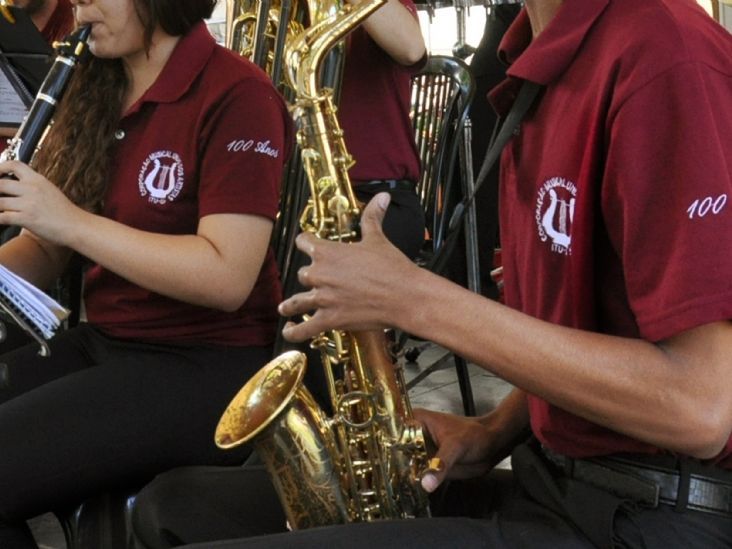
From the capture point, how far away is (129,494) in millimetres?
1463

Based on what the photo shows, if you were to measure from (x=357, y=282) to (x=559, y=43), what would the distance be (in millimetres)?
300

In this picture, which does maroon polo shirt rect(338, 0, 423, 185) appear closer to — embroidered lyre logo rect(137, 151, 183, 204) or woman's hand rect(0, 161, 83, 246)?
embroidered lyre logo rect(137, 151, 183, 204)

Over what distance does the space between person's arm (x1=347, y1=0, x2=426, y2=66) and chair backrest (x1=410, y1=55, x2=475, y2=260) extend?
261mm

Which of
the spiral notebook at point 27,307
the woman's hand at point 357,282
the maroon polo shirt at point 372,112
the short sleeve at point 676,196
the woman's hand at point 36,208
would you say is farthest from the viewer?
the maroon polo shirt at point 372,112

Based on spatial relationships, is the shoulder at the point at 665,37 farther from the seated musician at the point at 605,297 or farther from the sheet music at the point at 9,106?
the sheet music at the point at 9,106

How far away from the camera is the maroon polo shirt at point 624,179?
0.86 m

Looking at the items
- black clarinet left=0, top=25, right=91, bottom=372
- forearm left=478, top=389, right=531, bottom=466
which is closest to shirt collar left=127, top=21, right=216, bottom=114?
black clarinet left=0, top=25, right=91, bottom=372

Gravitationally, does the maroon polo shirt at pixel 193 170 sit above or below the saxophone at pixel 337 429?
above

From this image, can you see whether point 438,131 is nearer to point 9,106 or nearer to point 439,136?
point 439,136

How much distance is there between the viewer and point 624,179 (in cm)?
90

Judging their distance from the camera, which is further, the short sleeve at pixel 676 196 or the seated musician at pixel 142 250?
the seated musician at pixel 142 250

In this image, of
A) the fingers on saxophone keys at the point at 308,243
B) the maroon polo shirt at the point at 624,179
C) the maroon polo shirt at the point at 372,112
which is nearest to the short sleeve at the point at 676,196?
the maroon polo shirt at the point at 624,179

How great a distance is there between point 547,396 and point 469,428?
0.35 m

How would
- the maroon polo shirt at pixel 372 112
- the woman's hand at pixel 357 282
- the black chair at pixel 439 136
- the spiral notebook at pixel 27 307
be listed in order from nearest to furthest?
1. the woman's hand at pixel 357 282
2. the spiral notebook at pixel 27 307
3. the maroon polo shirt at pixel 372 112
4. the black chair at pixel 439 136
